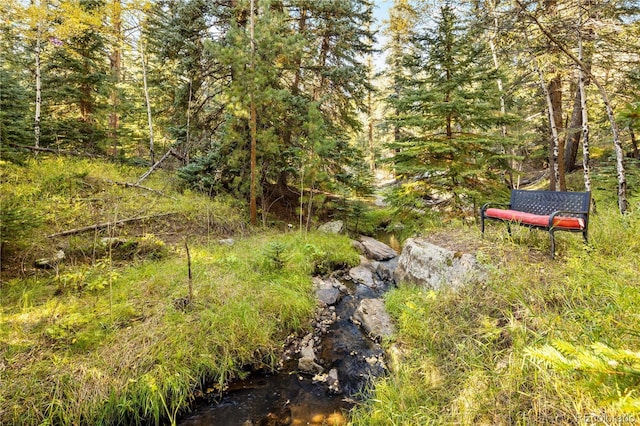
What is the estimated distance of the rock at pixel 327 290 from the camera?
611 centimetres

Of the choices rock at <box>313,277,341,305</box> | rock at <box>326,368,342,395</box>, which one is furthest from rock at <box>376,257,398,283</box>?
rock at <box>326,368,342,395</box>

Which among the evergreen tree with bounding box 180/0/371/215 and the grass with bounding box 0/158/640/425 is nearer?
the grass with bounding box 0/158/640/425

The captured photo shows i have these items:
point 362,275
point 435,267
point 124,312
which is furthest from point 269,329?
point 362,275

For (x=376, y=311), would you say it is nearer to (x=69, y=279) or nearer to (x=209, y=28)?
(x=69, y=279)

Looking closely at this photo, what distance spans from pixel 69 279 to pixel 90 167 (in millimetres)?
6354

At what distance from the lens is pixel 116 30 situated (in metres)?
10.9

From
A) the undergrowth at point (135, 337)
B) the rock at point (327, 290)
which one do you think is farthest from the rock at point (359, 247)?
the undergrowth at point (135, 337)

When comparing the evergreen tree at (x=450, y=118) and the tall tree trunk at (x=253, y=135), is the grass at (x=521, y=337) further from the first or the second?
the tall tree trunk at (x=253, y=135)

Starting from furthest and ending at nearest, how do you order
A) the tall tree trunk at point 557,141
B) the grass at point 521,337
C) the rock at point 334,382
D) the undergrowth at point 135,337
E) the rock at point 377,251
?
the rock at point 377,251 < the tall tree trunk at point 557,141 < the rock at point 334,382 < the undergrowth at point 135,337 < the grass at point 521,337

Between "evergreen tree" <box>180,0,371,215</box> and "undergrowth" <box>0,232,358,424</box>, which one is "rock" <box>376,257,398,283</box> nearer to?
"undergrowth" <box>0,232,358,424</box>

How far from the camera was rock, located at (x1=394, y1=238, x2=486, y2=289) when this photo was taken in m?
4.27

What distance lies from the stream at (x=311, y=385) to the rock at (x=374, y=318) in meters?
0.09

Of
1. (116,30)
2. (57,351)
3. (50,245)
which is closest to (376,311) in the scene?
(57,351)

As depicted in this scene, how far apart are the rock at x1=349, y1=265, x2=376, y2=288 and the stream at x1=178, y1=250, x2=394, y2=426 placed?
178 cm
